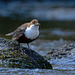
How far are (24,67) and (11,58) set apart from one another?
13.2 inches

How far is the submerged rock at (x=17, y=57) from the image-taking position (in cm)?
568

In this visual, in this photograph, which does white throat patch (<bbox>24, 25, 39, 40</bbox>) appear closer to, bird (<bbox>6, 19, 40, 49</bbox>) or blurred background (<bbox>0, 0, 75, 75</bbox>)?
bird (<bbox>6, 19, 40, 49</bbox>)

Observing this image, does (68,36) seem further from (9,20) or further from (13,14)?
(13,14)

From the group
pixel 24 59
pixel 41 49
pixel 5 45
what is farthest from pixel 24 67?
pixel 41 49

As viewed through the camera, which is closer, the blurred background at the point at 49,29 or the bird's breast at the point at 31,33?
the bird's breast at the point at 31,33

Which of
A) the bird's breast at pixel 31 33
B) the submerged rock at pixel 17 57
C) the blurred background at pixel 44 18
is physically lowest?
the submerged rock at pixel 17 57

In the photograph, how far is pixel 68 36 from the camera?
12680 mm

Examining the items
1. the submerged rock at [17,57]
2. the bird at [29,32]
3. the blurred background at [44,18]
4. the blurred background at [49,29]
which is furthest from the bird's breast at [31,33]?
the blurred background at [44,18]

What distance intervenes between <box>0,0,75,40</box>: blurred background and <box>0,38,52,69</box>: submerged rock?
579cm

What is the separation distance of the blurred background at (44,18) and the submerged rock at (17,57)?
579cm

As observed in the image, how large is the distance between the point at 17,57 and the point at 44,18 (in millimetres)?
12621

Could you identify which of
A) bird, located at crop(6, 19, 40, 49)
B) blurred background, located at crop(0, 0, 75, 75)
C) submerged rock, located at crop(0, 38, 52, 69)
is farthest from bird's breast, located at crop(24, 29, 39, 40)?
blurred background, located at crop(0, 0, 75, 75)

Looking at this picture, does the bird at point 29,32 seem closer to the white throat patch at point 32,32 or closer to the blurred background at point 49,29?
the white throat patch at point 32,32

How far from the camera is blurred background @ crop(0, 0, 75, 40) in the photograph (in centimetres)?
1327
